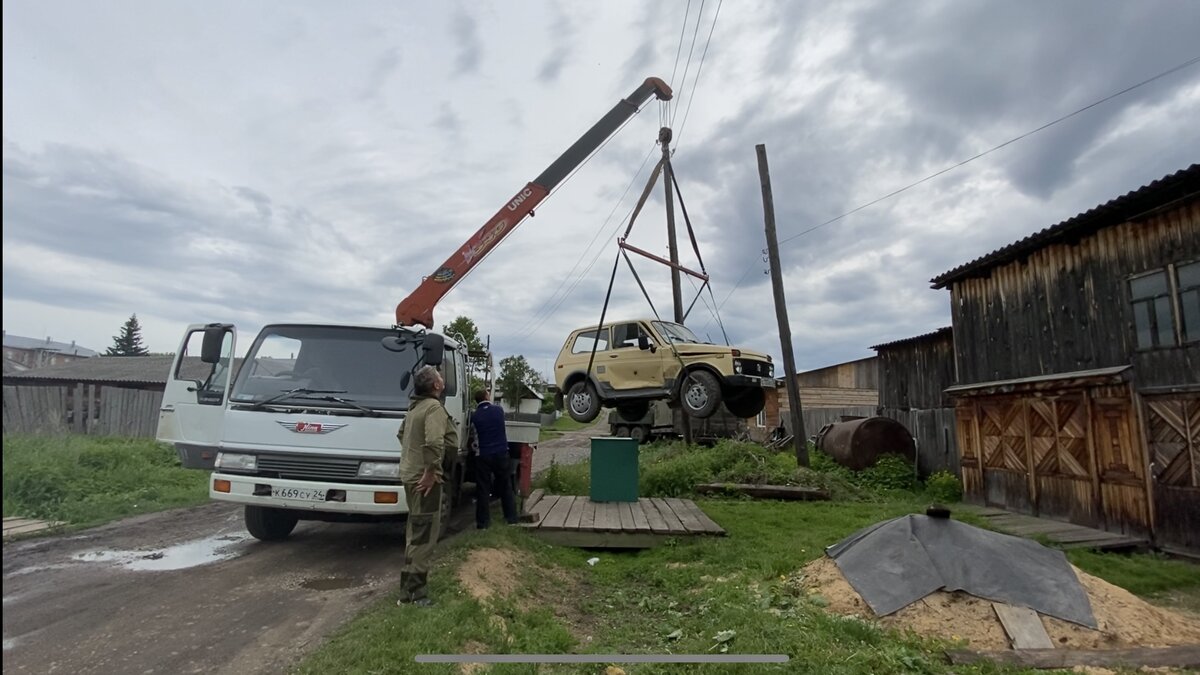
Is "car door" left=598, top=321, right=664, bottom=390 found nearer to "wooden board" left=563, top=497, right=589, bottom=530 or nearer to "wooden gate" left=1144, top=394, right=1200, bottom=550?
"wooden board" left=563, top=497, right=589, bottom=530

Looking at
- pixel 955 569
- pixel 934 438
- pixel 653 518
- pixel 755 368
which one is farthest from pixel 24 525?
pixel 934 438

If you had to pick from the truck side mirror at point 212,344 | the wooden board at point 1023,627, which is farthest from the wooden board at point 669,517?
the truck side mirror at point 212,344

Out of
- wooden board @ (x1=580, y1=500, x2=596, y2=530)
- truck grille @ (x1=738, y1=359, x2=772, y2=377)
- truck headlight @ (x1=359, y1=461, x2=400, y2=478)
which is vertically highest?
truck grille @ (x1=738, y1=359, x2=772, y2=377)

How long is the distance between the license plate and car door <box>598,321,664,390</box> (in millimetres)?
8153

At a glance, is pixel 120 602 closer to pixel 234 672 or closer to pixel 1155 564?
pixel 234 672

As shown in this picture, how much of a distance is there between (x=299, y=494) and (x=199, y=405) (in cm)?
191

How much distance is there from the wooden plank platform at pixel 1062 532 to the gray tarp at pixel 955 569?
435cm

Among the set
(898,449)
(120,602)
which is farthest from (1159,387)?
(120,602)

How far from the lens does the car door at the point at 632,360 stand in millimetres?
13414

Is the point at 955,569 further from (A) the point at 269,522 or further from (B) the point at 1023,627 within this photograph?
(A) the point at 269,522

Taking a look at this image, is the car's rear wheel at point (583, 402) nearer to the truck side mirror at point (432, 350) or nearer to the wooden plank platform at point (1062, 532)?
the wooden plank platform at point (1062, 532)

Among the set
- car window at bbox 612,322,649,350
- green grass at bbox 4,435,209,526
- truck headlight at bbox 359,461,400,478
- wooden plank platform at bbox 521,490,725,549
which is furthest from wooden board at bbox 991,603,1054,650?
green grass at bbox 4,435,209,526

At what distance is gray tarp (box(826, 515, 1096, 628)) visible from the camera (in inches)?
201

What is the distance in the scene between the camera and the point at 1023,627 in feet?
15.8
